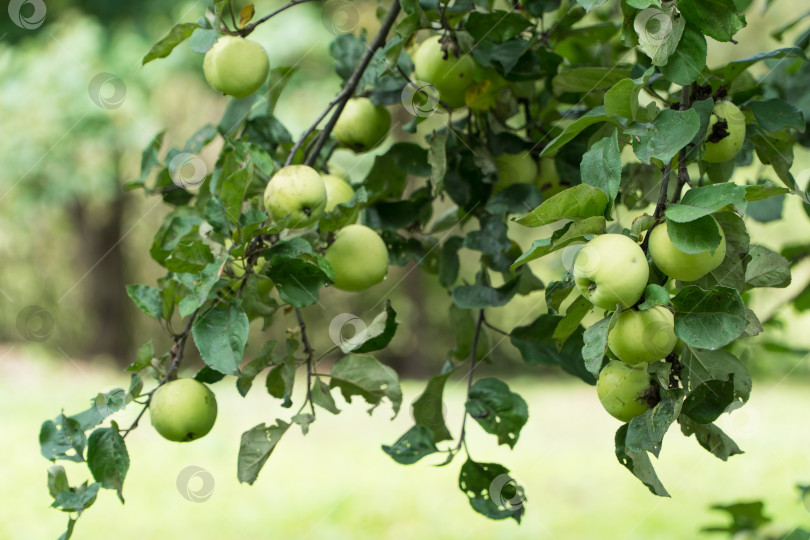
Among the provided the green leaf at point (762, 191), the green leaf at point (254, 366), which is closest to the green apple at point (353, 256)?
the green leaf at point (254, 366)

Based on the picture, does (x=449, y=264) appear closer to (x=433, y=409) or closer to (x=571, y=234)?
(x=433, y=409)

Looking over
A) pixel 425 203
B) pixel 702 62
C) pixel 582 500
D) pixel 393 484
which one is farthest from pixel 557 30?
pixel 393 484

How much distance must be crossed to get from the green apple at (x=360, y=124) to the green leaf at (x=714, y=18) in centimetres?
49

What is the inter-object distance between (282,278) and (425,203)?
318 mm

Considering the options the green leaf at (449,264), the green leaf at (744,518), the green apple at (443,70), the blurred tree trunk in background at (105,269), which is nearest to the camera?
the green apple at (443,70)

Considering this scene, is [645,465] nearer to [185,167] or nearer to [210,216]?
[210,216]

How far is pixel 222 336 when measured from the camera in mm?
757

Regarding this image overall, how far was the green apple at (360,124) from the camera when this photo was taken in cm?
104

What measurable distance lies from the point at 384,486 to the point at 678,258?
262cm

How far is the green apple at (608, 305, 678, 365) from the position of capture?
61 centimetres

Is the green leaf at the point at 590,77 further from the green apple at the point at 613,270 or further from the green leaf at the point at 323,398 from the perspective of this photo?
the green leaf at the point at 323,398

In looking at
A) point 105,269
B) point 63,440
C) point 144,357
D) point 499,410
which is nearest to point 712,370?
point 499,410

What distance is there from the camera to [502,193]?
1007 mm

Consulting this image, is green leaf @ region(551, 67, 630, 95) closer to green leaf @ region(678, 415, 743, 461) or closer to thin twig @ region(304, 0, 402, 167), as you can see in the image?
thin twig @ region(304, 0, 402, 167)
